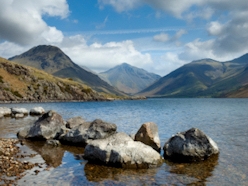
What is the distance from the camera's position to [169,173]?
60.3 feet

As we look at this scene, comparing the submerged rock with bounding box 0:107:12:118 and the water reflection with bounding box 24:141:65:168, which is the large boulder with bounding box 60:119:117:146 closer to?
the water reflection with bounding box 24:141:65:168

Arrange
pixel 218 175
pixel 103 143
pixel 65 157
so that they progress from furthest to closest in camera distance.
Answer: pixel 65 157 → pixel 103 143 → pixel 218 175

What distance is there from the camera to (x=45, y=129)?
31469mm

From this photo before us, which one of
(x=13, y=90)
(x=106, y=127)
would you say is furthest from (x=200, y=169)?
(x=13, y=90)

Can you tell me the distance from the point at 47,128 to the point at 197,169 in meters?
20.5

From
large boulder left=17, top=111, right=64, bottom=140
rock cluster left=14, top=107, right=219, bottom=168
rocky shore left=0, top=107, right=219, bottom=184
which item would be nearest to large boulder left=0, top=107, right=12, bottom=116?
large boulder left=17, top=111, right=64, bottom=140

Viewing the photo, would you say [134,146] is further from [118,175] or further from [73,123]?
[73,123]

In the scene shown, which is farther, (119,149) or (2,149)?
(2,149)

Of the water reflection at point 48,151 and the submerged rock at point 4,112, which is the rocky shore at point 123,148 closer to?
the water reflection at point 48,151

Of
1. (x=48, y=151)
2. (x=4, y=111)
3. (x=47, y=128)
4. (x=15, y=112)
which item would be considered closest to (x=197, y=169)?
(x=48, y=151)

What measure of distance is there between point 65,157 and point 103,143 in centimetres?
462

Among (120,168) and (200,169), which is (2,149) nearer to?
(120,168)

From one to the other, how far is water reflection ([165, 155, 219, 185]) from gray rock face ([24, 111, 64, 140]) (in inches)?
665

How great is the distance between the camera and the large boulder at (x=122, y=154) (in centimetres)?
1941
